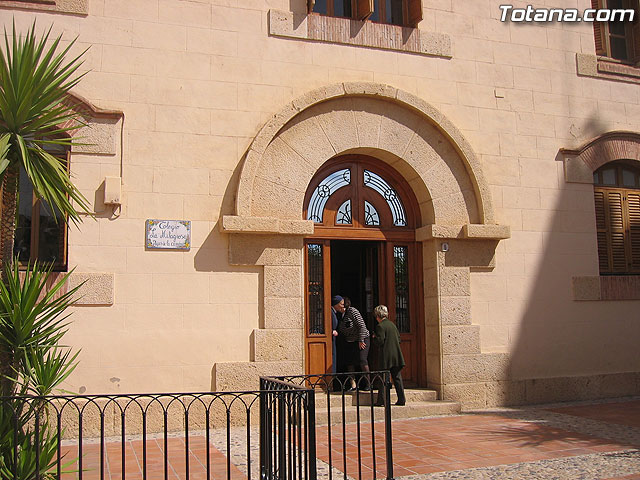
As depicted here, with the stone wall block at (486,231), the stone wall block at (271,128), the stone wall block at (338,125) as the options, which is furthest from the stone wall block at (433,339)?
the stone wall block at (271,128)

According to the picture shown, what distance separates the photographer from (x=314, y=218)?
8.62m

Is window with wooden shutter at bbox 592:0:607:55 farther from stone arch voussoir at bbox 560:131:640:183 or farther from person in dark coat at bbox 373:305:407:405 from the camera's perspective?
person in dark coat at bbox 373:305:407:405

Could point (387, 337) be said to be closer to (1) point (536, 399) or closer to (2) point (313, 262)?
(2) point (313, 262)

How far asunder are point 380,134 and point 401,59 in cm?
113

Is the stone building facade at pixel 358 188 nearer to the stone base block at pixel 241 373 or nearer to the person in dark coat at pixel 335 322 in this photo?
the stone base block at pixel 241 373

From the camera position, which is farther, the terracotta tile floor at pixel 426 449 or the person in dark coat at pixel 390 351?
the person in dark coat at pixel 390 351

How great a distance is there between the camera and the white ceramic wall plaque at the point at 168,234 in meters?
7.45

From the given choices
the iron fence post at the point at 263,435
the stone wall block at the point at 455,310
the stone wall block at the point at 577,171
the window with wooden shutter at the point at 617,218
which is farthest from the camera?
the window with wooden shutter at the point at 617,218

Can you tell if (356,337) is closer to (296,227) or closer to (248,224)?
(296,227)

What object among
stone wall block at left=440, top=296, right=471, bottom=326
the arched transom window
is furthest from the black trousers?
the arched transom window

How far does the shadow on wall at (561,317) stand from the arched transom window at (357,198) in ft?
5.67

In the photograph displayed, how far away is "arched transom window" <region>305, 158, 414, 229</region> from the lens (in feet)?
28.5

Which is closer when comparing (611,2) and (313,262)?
(313,262)

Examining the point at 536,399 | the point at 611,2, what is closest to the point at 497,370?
the point at 536,399
